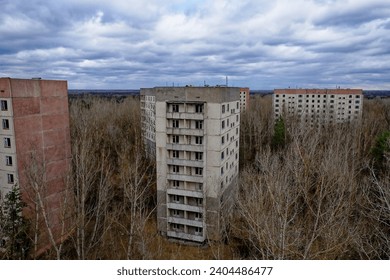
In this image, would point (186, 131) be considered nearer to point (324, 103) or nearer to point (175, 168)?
point (175, 168)

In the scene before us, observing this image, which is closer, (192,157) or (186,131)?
(186,131)

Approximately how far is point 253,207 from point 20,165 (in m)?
10.1

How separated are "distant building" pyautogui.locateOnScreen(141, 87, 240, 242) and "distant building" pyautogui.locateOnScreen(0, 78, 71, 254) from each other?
197 inches

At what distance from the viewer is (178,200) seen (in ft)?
50.1

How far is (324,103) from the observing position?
141 feet

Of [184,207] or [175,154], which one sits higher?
[175,154]

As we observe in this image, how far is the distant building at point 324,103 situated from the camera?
41031 mm

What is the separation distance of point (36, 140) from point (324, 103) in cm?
4114

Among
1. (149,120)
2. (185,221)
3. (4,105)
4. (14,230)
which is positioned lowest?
(185,221)

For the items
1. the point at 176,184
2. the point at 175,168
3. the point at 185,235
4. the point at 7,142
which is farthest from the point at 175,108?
the point at 7,142

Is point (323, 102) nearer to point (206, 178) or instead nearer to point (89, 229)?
point (206, 178)

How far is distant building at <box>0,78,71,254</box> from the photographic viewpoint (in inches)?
464

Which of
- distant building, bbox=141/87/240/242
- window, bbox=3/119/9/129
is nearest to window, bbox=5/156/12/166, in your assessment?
window, bbox=3/119/9/129

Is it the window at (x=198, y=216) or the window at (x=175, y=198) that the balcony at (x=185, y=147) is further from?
the window at (x=198, y=216)
